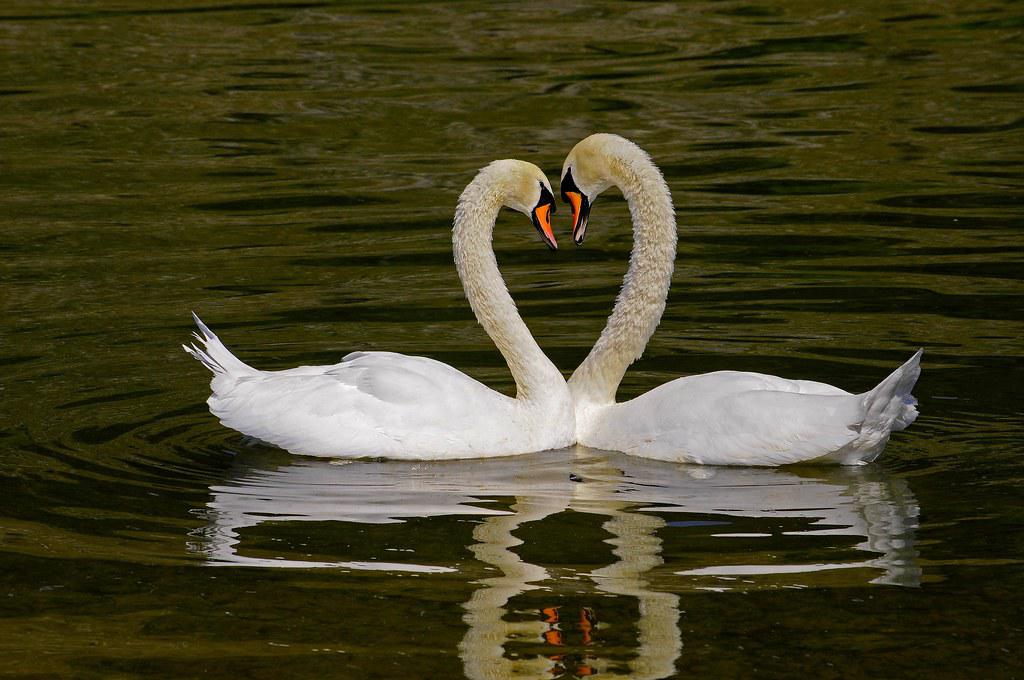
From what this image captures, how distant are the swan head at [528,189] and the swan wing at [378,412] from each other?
34.4 inches

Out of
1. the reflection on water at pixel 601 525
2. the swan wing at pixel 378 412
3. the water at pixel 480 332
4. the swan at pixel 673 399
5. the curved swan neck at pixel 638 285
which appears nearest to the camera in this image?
the reflection on water at pixel 601 525

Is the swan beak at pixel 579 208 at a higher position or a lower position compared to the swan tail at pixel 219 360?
higher

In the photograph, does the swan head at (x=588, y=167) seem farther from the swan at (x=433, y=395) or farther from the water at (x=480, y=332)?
the water at (x=480, y=332)

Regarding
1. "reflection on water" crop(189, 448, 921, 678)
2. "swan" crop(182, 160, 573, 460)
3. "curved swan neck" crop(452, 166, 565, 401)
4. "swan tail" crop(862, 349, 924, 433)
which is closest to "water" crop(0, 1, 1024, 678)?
"reflection on water" crop(189, 448, 921, 678)

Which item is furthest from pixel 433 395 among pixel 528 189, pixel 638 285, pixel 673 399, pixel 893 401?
pixel 893 401

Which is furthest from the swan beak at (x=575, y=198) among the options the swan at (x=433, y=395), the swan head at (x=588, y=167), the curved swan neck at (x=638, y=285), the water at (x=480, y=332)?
the water at (x=480, y=332)

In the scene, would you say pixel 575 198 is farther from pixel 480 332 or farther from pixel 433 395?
pixel 480 332

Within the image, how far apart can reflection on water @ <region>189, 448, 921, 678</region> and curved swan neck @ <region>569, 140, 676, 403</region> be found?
56 centimetres

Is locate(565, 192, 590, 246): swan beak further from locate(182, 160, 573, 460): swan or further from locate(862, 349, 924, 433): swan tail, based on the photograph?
locate(862, 349, 924, 433): swan tail

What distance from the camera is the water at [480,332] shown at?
19.0ft

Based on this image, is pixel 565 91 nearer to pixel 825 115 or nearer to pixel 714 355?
pixel 825 115

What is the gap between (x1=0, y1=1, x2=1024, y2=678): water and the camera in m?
5.78

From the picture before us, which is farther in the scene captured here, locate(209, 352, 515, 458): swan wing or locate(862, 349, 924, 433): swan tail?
locate(209, 352, 515, 458): swan wing

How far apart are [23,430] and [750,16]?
1539cm
